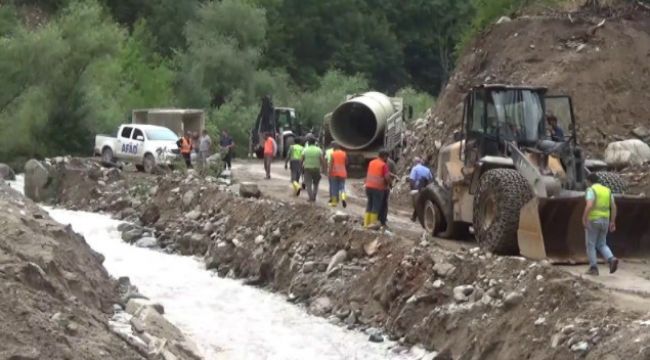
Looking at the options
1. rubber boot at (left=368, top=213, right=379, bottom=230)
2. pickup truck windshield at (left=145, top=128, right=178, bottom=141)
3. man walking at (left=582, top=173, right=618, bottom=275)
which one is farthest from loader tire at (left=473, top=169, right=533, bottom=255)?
pickup truck windshield at (left=145, top=128, right=178, bottom=141)

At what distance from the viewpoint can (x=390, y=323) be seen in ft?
52.0

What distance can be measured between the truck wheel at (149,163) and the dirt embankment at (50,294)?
15.3 metres

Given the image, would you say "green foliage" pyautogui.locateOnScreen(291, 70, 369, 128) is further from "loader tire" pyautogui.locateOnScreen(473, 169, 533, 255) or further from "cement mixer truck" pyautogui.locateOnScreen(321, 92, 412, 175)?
"loader tire" pyautogui.locateOnScreen(473, 169, 533, 255)

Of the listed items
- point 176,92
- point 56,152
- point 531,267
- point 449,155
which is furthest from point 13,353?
point 176,92

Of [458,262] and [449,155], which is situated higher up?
[449,155]

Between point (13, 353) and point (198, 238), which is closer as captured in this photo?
point (13, 353)

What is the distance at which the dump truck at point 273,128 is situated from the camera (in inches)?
1684

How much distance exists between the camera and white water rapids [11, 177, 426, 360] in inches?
601

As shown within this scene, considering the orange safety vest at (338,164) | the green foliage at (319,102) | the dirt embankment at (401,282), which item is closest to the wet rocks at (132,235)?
the dirt embankment at (401,282)

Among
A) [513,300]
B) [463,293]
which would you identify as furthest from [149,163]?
[513,300]

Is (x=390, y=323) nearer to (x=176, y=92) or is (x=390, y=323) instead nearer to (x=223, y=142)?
(x=223, y=142)

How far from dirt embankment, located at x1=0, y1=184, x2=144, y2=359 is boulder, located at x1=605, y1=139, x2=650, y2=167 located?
1172 cm

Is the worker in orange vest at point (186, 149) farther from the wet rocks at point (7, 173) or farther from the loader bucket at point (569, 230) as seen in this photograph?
the loader bucket at point (569, 230)

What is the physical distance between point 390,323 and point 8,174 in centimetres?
2400
